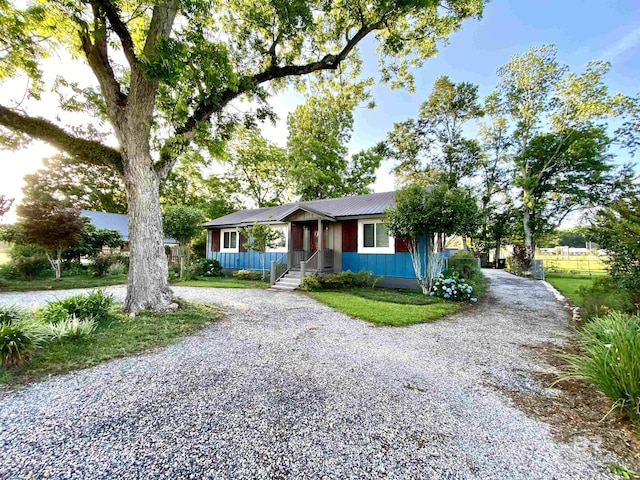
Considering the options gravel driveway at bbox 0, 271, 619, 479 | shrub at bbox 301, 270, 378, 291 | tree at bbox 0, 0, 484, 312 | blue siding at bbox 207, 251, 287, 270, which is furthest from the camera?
blue siding at bbox 207, 251, 287, 270

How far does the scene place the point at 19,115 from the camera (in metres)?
Answer: 5.43

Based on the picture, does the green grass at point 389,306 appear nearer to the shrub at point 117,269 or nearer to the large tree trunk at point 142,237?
the large tree trunk at point 142,237

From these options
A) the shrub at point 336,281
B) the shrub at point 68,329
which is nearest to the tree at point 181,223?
the shrub at point 336,281

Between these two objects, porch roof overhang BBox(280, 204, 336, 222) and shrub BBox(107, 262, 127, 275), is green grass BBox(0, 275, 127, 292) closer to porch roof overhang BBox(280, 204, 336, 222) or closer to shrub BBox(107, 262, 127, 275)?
shrub BBox(107, 262, 127, 275)

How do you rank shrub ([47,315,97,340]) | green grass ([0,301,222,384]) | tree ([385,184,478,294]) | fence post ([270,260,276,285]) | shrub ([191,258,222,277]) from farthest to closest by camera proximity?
shrub ([191,258,222,277])
fence post ([270,260,276,285])
tree ([385,184,478,294])
shrub ([47,315,97,340])
green grass ([0,301,222,384])

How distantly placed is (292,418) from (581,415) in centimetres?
281

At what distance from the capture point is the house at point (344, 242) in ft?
34.7

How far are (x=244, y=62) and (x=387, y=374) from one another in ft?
29.0

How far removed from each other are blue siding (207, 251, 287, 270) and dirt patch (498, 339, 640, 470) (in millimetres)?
11045

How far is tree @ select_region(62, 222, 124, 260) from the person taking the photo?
13.1 m

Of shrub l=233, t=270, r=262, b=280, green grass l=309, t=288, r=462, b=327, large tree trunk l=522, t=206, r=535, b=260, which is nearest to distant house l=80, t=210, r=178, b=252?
shrub l=233, t=270, r=262, b=280

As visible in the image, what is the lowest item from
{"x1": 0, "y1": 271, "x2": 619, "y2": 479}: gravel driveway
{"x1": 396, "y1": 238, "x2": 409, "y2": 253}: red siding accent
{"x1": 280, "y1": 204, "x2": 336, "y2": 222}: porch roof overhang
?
{"x1": 0, "y1": 271, "x2": 619, "y2": 479}: gravel driveway

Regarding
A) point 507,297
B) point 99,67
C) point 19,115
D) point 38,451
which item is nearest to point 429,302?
point 507,297

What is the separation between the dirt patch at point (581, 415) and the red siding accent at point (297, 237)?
1052 cm
